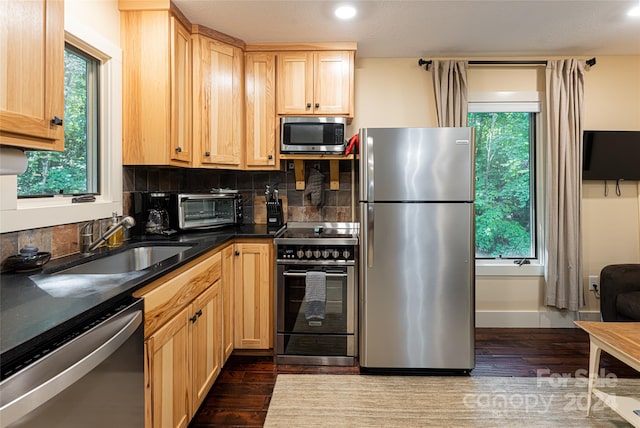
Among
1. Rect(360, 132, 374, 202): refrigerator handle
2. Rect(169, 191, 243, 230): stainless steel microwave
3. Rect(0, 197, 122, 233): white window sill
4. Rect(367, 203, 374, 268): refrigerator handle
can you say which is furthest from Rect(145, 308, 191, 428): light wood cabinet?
Rect(360, 132, 374, 202): refrigerator handle

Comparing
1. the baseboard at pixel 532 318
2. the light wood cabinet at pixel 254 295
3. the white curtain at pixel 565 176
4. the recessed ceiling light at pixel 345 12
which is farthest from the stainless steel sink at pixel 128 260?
the white curtain at pixel 565 176

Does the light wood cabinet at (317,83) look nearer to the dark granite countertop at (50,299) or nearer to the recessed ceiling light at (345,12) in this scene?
the recessed ceiling light at (345,12)

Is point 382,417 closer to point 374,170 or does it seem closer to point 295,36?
point 374,170

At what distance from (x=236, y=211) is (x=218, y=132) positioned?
2.23 feet

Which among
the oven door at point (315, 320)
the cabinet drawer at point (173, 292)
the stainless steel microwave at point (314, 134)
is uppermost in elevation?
the stainless steel microwave at point (314, 134)

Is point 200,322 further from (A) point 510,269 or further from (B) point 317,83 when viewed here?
(A) point 510,269

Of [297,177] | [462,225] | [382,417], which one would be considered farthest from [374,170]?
[382,417]

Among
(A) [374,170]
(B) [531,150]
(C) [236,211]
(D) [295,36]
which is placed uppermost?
(D) [295,36]

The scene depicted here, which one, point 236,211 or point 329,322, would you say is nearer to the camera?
point 329,322

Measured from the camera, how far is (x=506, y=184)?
334 centimetres

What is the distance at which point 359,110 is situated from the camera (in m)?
3.29

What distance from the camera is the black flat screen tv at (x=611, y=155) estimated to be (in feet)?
10.3

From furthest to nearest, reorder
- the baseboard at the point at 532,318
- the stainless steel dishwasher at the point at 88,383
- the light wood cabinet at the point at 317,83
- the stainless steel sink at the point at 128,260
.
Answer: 1. the baseboard at the point at 532,318
2. the light wood cabinet at the point at 317,83
3. the stainless steel sink at the point at 128,260
4. the stainless steel dishwasher at the point at 88,383

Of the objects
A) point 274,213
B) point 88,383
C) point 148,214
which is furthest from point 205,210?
point 88,383
